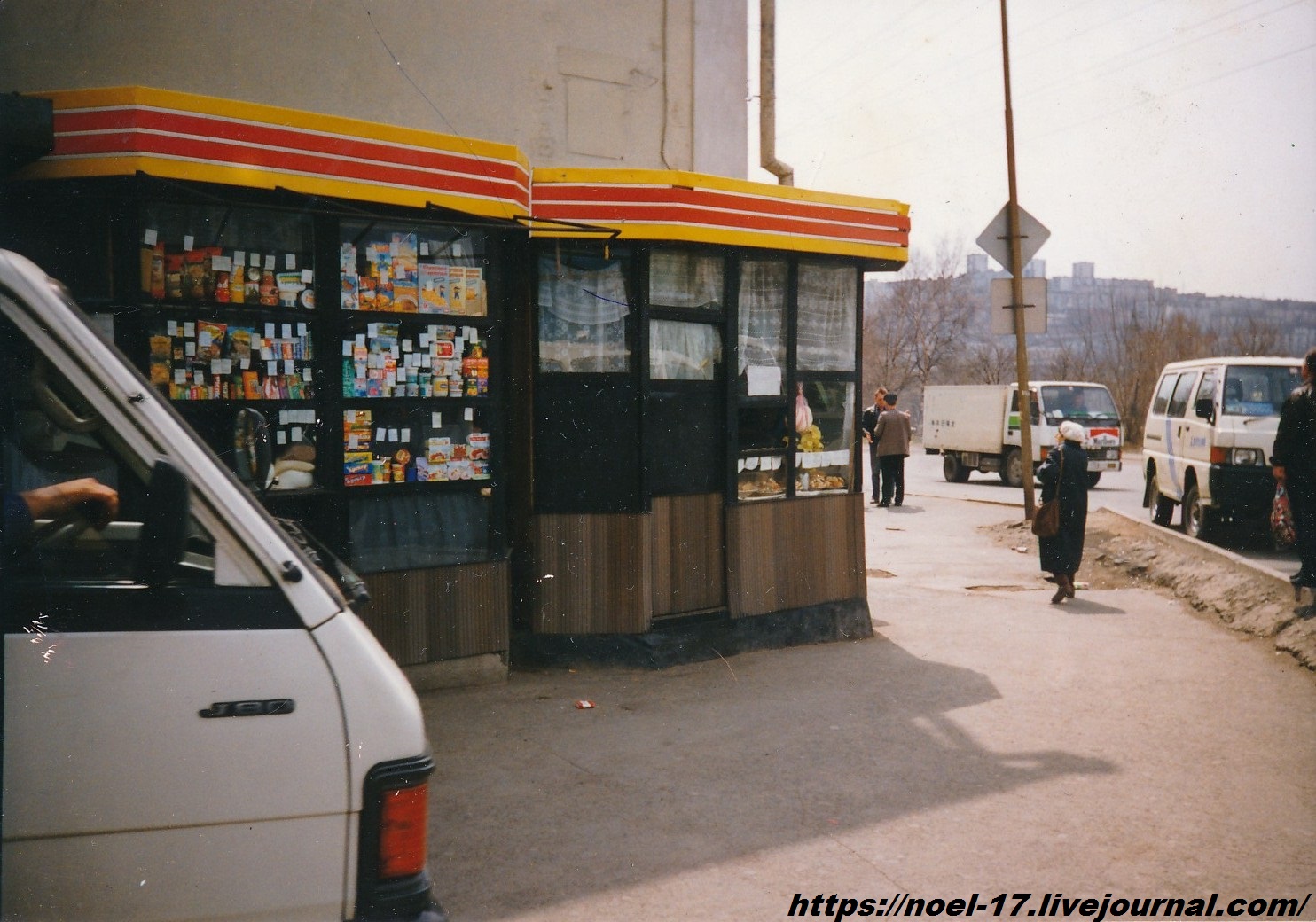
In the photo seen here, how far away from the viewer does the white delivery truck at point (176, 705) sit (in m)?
2.03

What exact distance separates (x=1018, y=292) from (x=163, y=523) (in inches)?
484

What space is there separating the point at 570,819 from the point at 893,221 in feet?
17.7

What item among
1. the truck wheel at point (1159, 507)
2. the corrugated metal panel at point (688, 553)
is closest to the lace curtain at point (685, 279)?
the corrugated metal panel at point (688, 553)

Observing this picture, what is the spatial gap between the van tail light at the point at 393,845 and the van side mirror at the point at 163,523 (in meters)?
0.60

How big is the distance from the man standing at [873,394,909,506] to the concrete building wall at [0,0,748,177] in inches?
274

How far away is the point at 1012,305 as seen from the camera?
42.9 ft

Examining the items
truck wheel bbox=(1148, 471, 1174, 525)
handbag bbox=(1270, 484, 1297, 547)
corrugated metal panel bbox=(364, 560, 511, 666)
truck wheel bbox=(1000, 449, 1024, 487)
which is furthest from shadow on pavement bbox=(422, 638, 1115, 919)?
truck wheel bbox=(1000, 449, 1024, 487)

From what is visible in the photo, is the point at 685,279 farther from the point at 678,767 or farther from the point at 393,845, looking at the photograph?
the point at 393,845

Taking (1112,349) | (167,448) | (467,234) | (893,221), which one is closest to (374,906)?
(167,448)

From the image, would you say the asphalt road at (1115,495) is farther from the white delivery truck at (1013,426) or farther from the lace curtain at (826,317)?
the lace curtain at (826,317)

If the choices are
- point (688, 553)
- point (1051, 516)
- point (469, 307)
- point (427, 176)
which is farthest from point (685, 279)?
point (1051, 516)

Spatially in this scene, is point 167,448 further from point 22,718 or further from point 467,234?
point 467,234

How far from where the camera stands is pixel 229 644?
2.15m

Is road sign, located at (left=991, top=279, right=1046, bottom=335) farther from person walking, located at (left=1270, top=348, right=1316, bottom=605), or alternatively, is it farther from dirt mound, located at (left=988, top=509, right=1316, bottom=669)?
person walking, located at (left=1270, top=348, right=1316, bottom=605)
